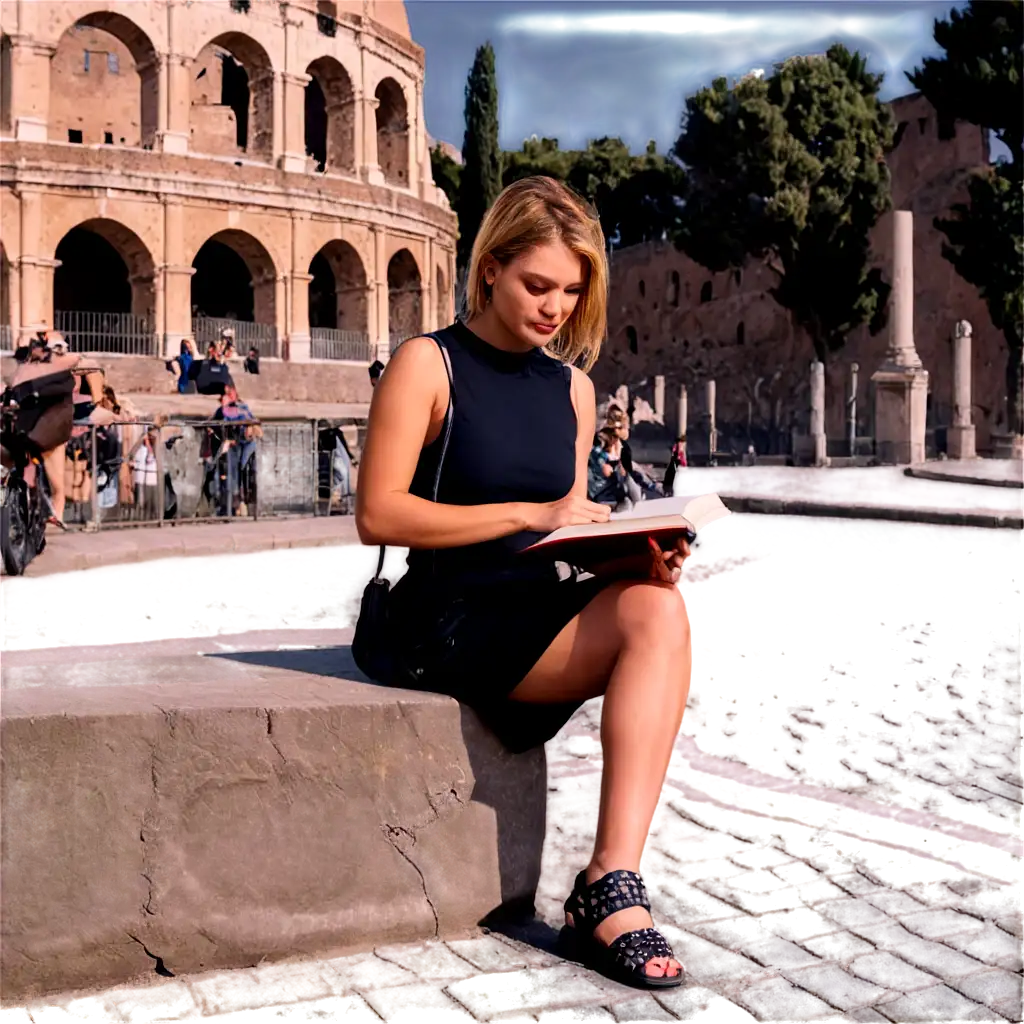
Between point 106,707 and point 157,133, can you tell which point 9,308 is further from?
point 106,707

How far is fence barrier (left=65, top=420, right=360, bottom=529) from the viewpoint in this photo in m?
12.3

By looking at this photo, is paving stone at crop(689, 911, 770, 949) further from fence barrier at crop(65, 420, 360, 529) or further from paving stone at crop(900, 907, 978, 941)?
fence barrier at crop(65, 420, 360, 529)

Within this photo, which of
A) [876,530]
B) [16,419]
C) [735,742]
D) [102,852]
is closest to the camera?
[102,852]

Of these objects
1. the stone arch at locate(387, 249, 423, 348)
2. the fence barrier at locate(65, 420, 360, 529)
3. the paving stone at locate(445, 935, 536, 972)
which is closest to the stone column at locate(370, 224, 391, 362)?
the stone arch at locate(387, 249, 423, 348)

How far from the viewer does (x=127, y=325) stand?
100 feet

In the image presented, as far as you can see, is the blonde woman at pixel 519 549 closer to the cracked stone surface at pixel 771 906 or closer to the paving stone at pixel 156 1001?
the cracked stone surface at pixel 771 906

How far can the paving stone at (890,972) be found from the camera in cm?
272

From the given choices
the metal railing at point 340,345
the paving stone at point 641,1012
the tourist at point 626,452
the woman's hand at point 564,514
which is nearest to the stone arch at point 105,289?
the metal railing at point 340,345

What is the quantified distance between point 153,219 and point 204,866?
29.1 m

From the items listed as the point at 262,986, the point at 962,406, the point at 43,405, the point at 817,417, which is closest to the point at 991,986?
the point at 262,986

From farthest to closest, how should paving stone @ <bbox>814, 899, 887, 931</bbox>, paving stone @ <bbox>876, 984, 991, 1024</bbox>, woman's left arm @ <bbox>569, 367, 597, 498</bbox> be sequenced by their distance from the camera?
1. woman's left arm @ <bbox>569, 367, 597, 498</bbox>
2. paving stone @ <bbox>814, 899, 887, 931</bbox>
3. paving stone @ <bbox>876, 984, 991, 1024</bbox>

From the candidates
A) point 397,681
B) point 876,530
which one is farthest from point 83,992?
point 876,530

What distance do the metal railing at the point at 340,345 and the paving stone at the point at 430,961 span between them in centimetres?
3017

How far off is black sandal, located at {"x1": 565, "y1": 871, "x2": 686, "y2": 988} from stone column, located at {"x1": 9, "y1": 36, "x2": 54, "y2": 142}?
29648 mm
